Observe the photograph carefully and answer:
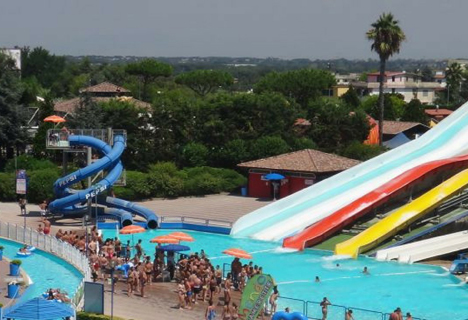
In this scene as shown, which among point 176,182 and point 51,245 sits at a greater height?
point 176,182

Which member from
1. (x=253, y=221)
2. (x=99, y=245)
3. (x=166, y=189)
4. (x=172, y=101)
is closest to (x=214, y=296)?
(x=99, y=245)

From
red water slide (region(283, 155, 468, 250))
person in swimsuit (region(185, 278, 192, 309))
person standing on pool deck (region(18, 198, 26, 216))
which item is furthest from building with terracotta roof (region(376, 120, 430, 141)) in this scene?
person in swimsuit (region(185, 278, 192, 309))

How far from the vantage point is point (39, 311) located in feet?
60.7

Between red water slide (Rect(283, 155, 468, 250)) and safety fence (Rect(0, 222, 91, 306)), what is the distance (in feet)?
28.2

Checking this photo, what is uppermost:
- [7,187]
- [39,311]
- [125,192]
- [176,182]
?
[176,182]

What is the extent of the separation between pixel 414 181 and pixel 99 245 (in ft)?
42.8

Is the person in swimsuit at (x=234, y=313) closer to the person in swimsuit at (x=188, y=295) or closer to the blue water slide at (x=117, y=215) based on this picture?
the person in swimsuit at (x=188, y=295)

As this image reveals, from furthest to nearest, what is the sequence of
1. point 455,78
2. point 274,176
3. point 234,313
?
point 455,78 < point 274,176 < point 234,313

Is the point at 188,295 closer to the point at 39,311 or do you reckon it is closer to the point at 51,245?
the point at 39,311

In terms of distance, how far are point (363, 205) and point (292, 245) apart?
3645 millimetres

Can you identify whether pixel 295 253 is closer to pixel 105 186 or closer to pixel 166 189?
pixel 105 186

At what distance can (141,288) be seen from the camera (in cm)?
2559

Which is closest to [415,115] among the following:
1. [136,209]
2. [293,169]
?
[293,169]

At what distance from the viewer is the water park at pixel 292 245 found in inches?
1014
